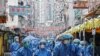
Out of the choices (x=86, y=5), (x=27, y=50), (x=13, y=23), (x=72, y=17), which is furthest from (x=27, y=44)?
(x=72, y=17)

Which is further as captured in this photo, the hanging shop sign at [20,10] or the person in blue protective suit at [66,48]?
the hanging shop sign at [20,10]

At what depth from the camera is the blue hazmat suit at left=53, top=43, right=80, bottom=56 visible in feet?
38.9

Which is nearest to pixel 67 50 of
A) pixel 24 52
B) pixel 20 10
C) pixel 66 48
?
pixel 66 48

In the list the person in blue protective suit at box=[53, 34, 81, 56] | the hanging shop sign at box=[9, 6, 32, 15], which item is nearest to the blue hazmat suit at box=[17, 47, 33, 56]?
the person in blue protective suit at box=[53, 34, 81, 56]

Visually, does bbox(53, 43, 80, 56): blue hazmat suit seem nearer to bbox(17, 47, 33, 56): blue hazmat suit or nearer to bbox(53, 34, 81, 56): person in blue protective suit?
bbox(53, 34, 81, 56): person in blue protective suit

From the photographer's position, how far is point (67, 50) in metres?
11.9


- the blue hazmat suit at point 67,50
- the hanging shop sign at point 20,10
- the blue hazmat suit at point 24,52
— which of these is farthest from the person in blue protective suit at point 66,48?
the hanging shop sign at point 20,10

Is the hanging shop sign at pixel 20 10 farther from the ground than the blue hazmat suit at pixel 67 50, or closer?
closer

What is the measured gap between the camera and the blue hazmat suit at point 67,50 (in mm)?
11867

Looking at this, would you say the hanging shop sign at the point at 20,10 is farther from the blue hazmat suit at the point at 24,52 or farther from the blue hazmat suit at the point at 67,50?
the blue hazmat suit at the point at 67,50

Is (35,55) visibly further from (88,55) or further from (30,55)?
(88,55)

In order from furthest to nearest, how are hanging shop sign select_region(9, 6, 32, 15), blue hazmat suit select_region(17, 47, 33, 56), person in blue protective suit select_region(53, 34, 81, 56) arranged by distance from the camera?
hanging shop sign select_region(9, 6, 32, 15) < blue hazmat suit select_region(17, 47, 33, 56) < person in blue protective suit select_region(53, 34, 81, 56)

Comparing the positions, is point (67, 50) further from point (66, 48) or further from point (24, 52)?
point (24, 52)

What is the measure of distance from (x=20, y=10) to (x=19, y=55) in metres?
13.2
